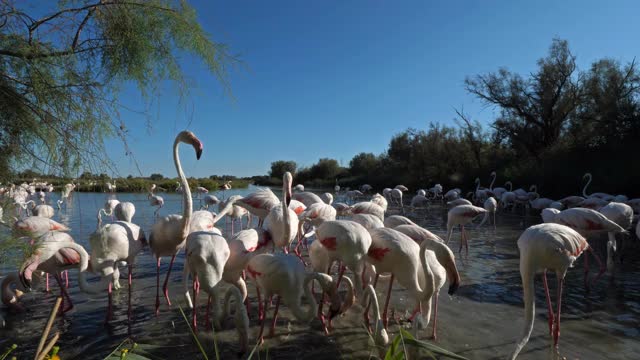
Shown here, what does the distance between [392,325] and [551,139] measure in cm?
2266

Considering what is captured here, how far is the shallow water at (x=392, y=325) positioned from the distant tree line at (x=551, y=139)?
46.0ft

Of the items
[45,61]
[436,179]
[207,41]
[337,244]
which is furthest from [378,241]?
[436,179]

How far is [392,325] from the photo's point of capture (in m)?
4.39

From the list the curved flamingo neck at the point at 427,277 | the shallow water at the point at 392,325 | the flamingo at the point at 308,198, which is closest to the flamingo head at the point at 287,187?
the shallow water at the point at 392,325

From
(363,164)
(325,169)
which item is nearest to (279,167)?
(325,169)

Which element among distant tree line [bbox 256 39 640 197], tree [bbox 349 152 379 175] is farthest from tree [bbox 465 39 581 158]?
tree [bbox 349 152 379 175]

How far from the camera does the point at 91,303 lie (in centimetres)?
498

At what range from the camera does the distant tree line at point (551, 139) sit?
1730 cm

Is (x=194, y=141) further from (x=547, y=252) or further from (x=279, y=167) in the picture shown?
(x=279, y=167)

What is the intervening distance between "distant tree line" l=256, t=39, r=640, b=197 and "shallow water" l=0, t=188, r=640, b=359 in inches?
552

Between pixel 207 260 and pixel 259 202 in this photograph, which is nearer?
pixel 207 260

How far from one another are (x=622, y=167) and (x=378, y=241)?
58.2 feet

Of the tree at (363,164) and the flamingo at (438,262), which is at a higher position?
the tree at (363,164)

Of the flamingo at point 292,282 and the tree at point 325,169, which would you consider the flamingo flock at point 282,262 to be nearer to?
the flamingo at point 292,282
